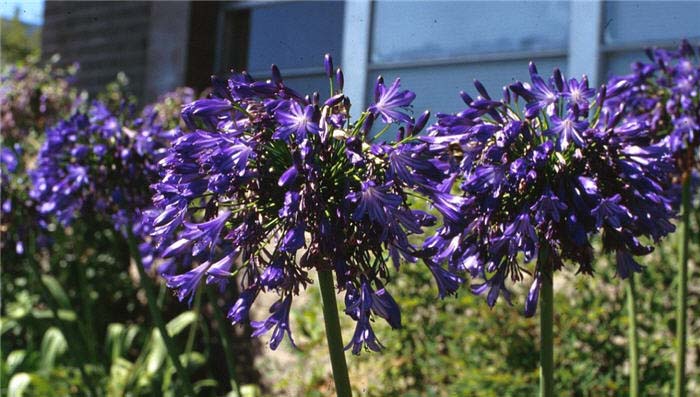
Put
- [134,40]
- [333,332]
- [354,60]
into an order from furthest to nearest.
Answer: [134,40] → [354,60] → [333,332]

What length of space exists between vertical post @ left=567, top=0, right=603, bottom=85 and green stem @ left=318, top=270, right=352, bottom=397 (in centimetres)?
295

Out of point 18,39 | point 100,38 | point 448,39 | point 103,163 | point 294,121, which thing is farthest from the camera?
point 18,39

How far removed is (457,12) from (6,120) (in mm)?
3300

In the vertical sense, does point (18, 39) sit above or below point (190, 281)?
above

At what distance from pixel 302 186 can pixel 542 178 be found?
0.57 m

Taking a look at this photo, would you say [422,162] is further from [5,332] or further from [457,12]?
[5,332]

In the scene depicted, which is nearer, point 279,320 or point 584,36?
point 279,320

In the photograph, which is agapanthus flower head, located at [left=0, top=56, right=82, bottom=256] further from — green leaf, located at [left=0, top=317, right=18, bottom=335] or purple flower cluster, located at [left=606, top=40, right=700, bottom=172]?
purple flower cluster, located at [left=606, top=40, right=700, bottom=172]

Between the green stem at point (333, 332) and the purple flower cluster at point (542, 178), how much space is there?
0.25 m

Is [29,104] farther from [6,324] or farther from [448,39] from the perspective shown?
[448,39]

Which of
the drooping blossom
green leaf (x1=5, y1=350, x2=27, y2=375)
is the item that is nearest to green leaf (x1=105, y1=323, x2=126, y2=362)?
green leaf (x1=5, y1=350, x2=27, y2=375)

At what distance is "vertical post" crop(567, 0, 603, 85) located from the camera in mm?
4324

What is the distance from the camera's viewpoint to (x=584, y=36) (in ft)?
14.4

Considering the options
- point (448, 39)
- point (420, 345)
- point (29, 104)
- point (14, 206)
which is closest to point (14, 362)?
point (29, 104)
